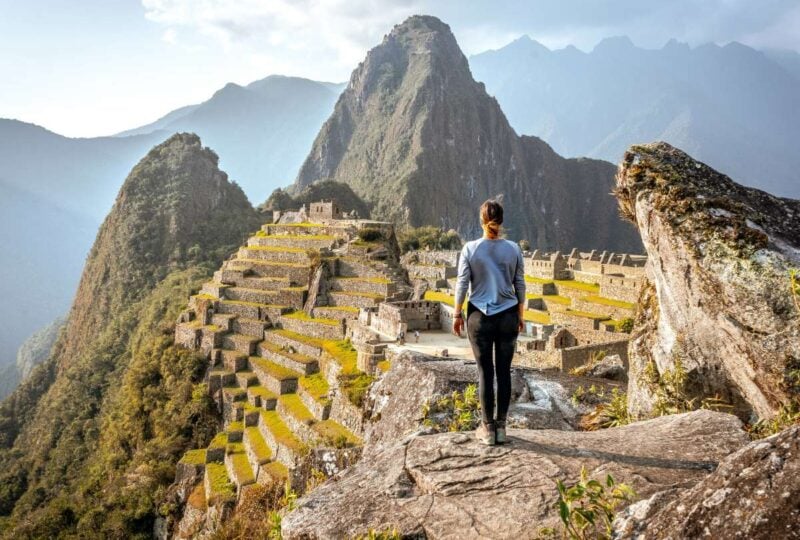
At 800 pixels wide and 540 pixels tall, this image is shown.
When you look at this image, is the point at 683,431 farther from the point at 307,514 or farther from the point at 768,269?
the point at 307,514

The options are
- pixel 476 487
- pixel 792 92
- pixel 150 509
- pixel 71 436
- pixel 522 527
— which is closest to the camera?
pixel 522 527

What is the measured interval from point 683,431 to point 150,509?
19.4 metres

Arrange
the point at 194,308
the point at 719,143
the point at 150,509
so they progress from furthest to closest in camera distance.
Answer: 1. the point at 719,143
2. the point at 194,308
3. the point at 150,509

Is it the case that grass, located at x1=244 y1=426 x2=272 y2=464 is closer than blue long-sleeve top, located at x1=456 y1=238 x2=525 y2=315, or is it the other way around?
blue long-sleeve top, located at x1=456 y1=238 x2=525 y2=315

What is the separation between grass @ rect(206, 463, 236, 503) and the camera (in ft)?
50.6

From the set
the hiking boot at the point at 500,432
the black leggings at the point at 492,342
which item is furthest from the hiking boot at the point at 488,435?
the black leggings at the point at 492,342

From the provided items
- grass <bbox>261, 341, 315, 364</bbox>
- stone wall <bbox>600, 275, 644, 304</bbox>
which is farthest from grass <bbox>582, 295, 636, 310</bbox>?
grass <bbox>261, 341, 315, 364</bbox>

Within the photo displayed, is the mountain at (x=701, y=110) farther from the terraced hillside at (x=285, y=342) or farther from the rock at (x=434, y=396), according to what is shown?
the rock at (x=434, y=396)

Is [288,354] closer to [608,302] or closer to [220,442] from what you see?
[220,442]

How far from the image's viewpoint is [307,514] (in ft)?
11.6

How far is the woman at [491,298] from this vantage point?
12.5 feet

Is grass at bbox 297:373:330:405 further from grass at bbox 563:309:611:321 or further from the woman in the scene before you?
the woman

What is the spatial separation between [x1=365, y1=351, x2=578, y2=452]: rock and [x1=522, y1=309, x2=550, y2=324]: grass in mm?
14724

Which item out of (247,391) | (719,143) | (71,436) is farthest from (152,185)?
(719,143)
